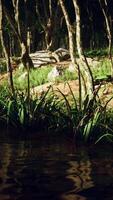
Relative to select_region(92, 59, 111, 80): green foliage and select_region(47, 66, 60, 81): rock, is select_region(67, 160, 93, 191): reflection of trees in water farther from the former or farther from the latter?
select_region(47, 66, 60, 81): rock

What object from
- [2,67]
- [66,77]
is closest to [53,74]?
[66,77]

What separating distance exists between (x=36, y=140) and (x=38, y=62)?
15576mm

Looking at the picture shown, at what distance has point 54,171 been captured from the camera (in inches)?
335

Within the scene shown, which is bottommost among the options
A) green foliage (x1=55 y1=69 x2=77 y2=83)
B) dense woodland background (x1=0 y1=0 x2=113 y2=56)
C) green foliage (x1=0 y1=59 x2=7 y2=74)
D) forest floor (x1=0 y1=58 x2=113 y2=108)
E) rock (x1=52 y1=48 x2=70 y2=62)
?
forest floor (x1=0 y1=58 x2=113 y2=108)

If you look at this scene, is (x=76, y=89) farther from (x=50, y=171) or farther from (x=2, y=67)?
(x=50, y=171)

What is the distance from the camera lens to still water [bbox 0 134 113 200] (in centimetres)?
716

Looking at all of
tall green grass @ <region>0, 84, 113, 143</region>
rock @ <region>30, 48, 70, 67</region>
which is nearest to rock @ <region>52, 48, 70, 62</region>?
rock @ <region>30, 48, 70, 67</region>

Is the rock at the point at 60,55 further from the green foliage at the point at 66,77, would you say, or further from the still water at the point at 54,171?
the still water at the point at 54,171

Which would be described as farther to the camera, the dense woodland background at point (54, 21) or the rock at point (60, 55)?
the dense woodland background at point (54, 21)

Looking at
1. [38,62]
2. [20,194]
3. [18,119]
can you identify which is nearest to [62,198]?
[20,194]

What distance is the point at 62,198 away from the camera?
691 cm

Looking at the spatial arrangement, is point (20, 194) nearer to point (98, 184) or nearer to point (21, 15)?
point (98, 184)

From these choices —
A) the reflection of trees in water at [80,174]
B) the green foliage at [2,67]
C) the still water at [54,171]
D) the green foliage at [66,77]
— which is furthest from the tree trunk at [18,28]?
the reflection of trees in water at [80,174]

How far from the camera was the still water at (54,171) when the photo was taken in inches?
282
